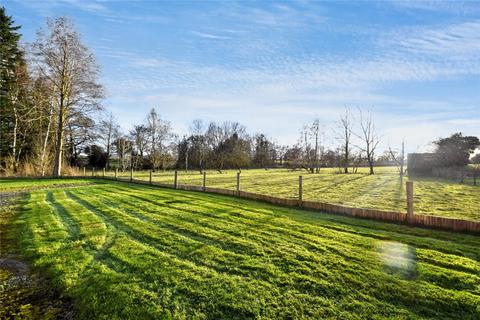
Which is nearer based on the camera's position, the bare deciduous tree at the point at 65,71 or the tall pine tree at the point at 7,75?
the bare deciduous tree at the point at 65,71

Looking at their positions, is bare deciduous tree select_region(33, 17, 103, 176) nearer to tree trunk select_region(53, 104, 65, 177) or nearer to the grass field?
tree trunk select_region(53, 104, 65, 177)

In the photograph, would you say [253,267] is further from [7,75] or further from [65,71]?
[7,75]

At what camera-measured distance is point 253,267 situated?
4.09 m

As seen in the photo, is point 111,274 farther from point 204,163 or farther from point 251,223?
point 204,163

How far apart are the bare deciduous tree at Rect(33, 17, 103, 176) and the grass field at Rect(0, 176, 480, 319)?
782 inches

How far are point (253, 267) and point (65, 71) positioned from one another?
25.8m

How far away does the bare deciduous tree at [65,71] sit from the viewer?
71.2 feet

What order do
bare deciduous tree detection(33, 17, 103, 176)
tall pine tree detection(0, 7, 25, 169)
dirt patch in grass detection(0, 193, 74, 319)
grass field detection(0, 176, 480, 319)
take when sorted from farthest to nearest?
tall pine tree detection(0, 7, 25, 169) < bare deciduous tree detection(33, 17, 103, 176) < dirt patch in grass detection(0, 193, 74, 319) < grass field detection(0, 176, 480, 319)

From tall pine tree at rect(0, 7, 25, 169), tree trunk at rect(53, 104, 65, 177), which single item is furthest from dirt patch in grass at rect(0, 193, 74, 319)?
tall pine tree at rect(0, 7, 25, 169)

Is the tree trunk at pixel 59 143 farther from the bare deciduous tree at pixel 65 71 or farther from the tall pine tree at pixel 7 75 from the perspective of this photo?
the tall pine tree at pixel 7 75

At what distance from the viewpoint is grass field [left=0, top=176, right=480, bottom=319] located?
3111mm

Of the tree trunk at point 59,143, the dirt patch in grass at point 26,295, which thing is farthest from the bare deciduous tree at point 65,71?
the dirt patch in grass at point 26,295

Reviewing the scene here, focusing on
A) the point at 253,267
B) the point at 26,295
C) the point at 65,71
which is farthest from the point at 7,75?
the point at 253,267

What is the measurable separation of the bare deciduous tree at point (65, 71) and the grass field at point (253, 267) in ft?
65.2
